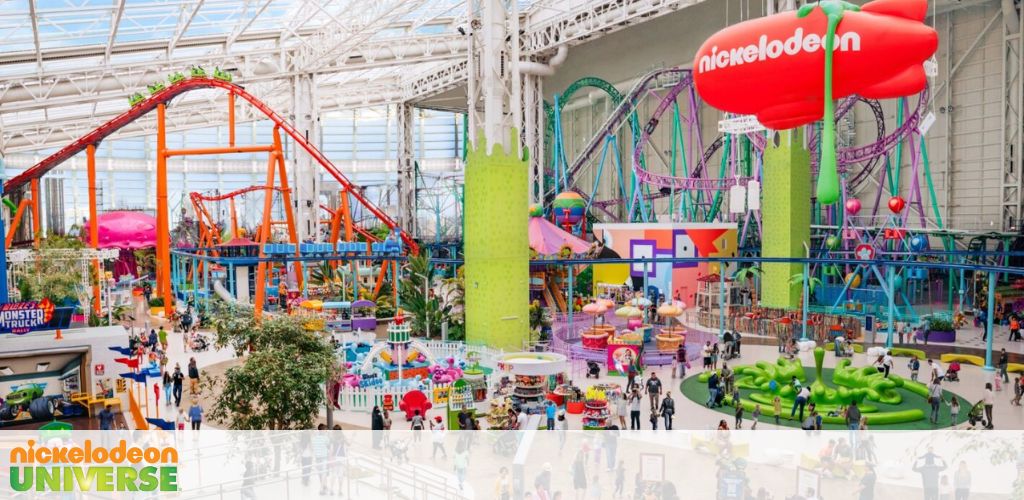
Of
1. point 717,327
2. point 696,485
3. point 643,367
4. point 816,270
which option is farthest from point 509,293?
point 816,270

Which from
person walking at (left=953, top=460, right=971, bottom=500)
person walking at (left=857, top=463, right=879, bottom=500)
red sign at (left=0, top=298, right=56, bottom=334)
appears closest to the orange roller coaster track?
red sign at (left=0, top=298, right=56, bottom=334)

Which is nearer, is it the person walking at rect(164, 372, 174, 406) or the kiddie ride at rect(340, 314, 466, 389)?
the kiddie ride at rect(340, 314, 466, 389)

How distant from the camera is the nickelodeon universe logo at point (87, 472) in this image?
30.3 feet

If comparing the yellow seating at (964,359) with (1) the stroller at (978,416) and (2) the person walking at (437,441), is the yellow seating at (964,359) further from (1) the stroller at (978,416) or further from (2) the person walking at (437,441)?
(2) the person walking at (437,441)

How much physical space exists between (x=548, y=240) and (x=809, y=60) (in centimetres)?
2228

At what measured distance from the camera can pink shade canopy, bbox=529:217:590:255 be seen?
3338cm

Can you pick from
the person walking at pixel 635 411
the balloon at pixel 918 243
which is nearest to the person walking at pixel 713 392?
the person walking at pixel 635 411

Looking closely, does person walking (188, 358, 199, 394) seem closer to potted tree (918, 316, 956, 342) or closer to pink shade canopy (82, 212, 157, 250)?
potted tree (918, 316, 956, 342)

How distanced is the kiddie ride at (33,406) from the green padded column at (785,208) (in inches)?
815

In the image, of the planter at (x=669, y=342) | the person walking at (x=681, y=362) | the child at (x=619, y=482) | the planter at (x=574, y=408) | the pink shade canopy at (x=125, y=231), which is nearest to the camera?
the child at (x=619, y=482)

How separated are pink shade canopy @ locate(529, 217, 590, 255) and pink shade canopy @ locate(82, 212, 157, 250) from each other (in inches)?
1019

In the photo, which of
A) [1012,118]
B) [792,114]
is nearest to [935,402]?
[792,114]

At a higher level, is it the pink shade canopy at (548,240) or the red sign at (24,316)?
the pink shade canopy at (548,240)

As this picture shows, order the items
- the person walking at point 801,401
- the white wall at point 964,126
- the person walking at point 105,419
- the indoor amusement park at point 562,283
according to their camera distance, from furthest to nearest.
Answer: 1. the white wall at point 964,126
2. the person walking at point 801,401
3. the person walking at point 105,419
4. the indoor amusement park at point 562,283
